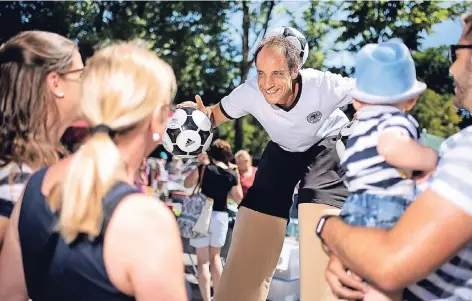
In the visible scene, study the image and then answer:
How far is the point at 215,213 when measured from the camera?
238 inches

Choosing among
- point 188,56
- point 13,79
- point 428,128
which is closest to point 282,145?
point 13,79

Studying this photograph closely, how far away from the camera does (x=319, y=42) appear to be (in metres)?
17.2

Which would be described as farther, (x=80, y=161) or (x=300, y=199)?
(x=300, y=199)

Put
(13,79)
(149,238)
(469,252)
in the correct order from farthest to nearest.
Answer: (13,79) < (469,252) < (149,238)

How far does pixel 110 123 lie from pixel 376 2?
1589cm

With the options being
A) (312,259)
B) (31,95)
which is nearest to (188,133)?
(312,259)

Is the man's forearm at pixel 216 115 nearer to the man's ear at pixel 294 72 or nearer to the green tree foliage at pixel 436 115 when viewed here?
the man's ear at pixel 294 72

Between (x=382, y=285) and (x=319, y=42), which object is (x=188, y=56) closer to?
(x=319, y=42)

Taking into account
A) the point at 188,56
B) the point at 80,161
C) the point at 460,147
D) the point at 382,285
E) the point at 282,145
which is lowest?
the point at 188,56

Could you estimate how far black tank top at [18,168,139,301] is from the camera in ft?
4.52

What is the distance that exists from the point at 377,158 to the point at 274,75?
160 centimetres

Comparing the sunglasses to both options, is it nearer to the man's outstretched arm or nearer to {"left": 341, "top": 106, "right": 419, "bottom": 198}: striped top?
{"left": 341, "top": 106, "right": 419, "bottom": 198}: striped top

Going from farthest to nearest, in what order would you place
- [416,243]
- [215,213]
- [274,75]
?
[215,213], [274,75], [416,243]

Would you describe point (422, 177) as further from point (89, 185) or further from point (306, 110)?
point (306, 110)
